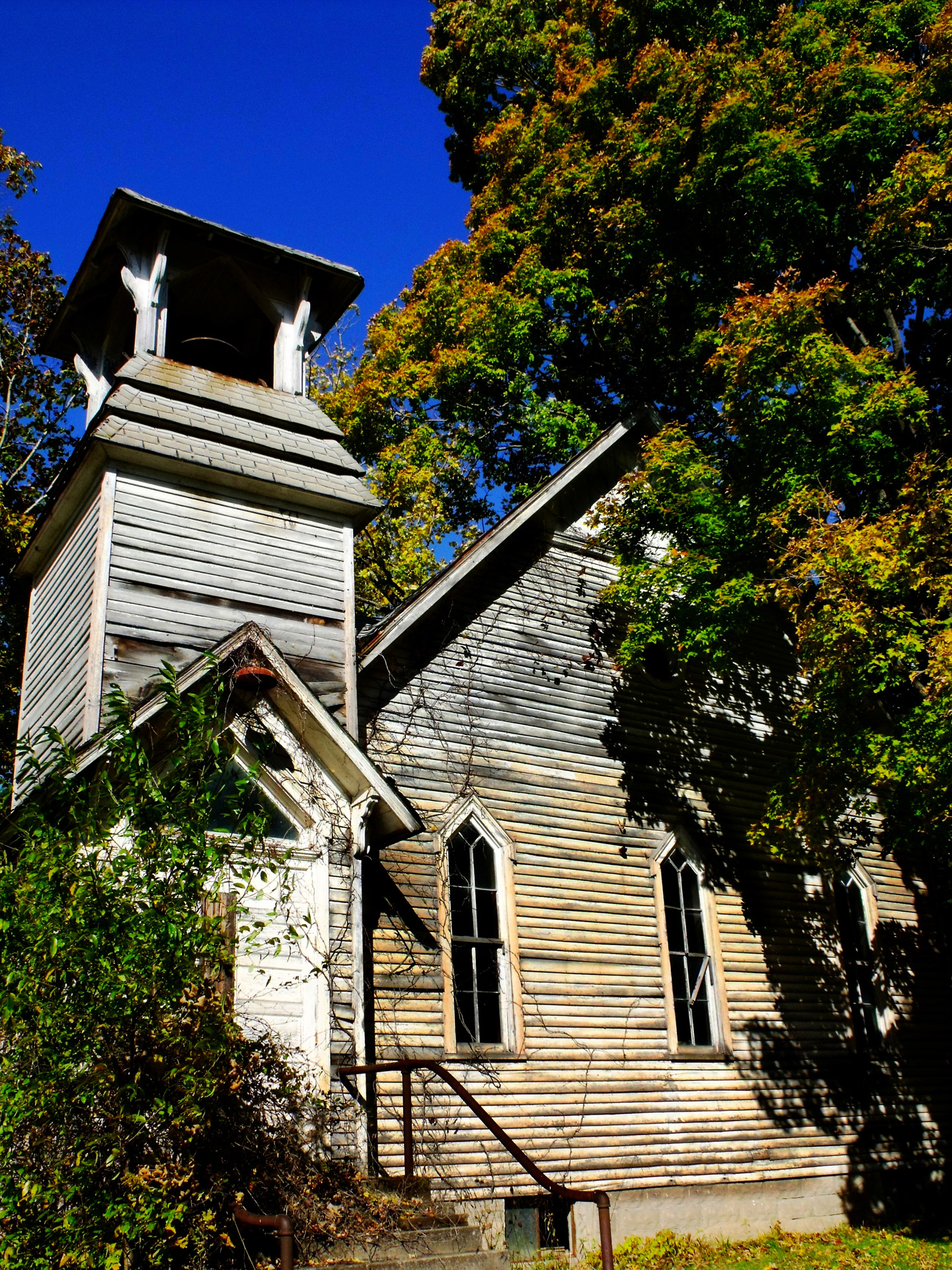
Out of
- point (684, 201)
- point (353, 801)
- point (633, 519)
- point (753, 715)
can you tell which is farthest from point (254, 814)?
point (684, 201)

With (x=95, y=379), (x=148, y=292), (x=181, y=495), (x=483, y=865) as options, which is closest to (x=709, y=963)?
(x=483, y=865)

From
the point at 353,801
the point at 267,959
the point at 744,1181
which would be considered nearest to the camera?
the point at 267,959

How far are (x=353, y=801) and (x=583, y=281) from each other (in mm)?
15037

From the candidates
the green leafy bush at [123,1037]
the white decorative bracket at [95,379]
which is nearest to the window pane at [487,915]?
the green leafy bush at [123,1037]

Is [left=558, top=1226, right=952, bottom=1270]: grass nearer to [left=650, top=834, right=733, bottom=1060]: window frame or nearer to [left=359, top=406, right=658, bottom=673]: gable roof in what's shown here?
[left=650, top=834, right=733, bottom=1060]: window frame

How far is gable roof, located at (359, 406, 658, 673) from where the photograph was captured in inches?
462

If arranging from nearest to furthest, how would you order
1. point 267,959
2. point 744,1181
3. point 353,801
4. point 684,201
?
1. point 267,959
2. point 353,801
3. point 744,1181
4. point 684,201

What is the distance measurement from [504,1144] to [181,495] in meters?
6.69

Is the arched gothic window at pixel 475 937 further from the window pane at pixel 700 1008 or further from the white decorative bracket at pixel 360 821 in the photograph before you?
the window pane at pixel 700 1008

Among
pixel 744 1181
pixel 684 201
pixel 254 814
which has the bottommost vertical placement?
pixel 744 1181

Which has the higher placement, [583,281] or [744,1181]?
[583,281]

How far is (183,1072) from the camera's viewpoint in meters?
6.64

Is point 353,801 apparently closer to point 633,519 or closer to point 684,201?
point 633,519

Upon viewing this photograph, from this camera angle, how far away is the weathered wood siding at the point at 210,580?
10.2 m
